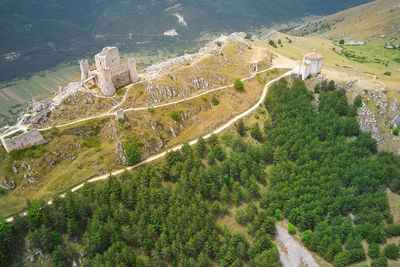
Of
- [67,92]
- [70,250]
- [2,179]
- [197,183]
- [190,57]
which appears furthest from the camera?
[190,57]

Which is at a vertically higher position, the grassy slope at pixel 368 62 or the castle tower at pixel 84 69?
the castle tower at pixel 84 69

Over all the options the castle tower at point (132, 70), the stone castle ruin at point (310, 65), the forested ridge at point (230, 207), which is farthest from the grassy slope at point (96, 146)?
the stone castle ruin at point (310, 65)

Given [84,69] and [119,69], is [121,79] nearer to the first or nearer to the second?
[119,69]

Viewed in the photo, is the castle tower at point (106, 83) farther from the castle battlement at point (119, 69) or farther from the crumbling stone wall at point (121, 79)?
the castle battlement at point (119, 69)

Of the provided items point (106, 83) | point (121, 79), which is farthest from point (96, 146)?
point (121, 79)

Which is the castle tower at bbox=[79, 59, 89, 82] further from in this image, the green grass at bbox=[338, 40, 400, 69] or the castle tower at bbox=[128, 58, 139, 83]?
the green grass at bbox=[338, 40, 400, 69]

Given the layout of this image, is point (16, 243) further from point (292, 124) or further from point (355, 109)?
point (355, 109)

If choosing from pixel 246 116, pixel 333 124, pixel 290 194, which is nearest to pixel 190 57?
pixel 246 116
